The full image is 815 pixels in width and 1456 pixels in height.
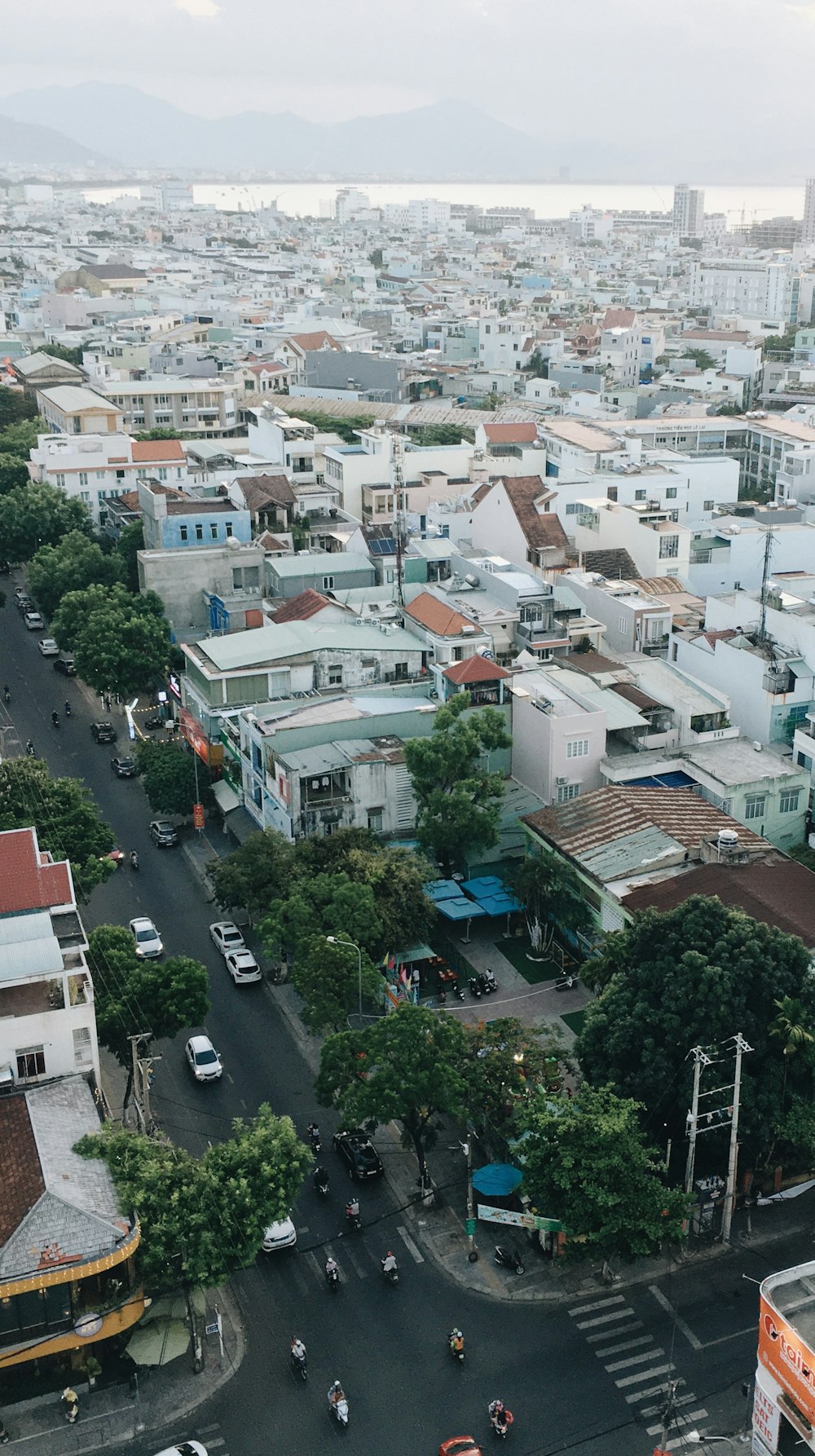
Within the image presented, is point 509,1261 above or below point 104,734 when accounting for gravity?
below

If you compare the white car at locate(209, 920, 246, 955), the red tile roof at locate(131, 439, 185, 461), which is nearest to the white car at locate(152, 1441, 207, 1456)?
the white car at locate(209, 920, 246, 955)

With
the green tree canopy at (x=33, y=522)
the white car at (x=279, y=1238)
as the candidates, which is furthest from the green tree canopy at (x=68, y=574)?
→ the white car at (x=279, y=1238)

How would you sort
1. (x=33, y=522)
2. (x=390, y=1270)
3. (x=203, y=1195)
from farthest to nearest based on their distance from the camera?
(x=33, y=522), (x=390, y=1270), (x=203, y=1195)

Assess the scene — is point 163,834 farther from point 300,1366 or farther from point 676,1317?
point 676,1317

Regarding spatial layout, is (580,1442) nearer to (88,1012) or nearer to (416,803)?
(88,1012)

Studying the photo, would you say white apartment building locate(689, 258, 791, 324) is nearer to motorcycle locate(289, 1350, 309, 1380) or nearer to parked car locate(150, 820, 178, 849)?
parked car locate(150, 820, 178, 849)

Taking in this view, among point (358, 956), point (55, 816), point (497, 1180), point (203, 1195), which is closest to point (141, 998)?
point (358, 956)

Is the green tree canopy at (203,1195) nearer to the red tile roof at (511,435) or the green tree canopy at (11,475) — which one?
the green tree canopy at (11,475)
